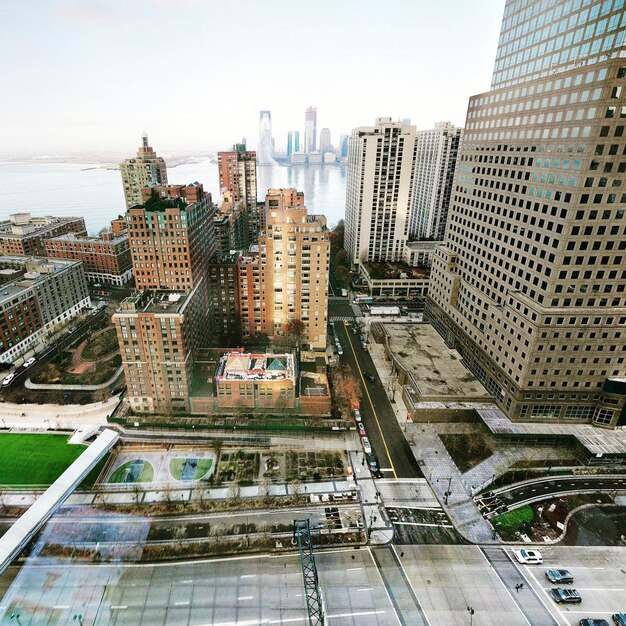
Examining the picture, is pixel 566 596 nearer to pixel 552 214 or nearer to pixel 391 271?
pixel 552 214

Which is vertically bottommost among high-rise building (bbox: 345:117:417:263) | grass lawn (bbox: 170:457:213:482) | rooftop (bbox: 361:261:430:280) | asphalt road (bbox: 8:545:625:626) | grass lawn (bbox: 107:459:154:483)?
grass lawn (bbox: 107:459:154:483)

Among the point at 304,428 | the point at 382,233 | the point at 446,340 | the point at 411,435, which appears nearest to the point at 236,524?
the point at 304,428

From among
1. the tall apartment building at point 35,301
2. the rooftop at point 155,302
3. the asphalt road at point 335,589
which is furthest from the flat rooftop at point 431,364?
the tall apartment building at point 35,301

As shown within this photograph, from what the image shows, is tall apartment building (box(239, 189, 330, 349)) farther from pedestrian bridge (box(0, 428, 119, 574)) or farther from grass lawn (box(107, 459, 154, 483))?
pedestrian bridge (box(0, 428, 119, 574))

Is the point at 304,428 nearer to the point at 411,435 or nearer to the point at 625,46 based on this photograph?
the point at 411,435

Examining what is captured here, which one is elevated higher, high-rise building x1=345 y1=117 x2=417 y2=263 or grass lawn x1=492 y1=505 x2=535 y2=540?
high-rise building x1=345 y1=117 x2=417 y2=263

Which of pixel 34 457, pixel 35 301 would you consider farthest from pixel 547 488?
pixel 35 301

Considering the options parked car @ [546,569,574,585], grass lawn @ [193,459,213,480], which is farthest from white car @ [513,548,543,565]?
grass lawn @ [193,459,213,480]
